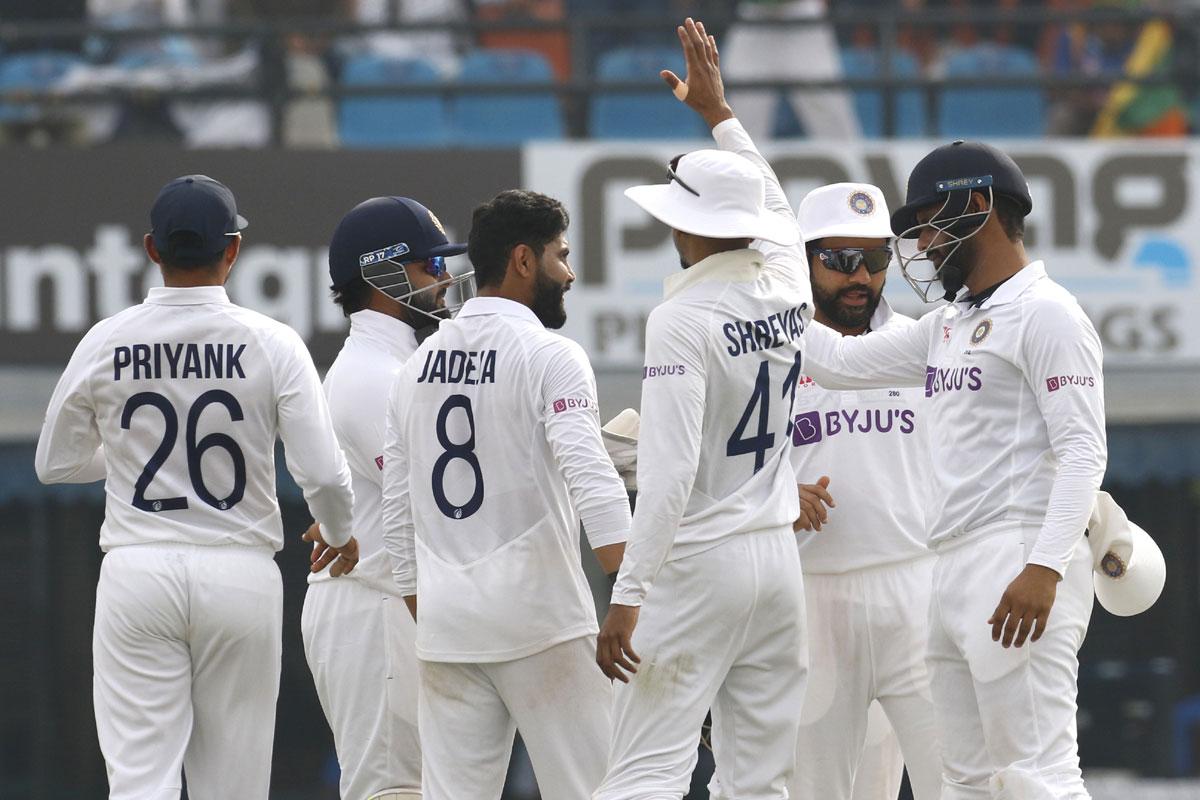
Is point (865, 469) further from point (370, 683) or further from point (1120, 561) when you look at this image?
point (370, 683)

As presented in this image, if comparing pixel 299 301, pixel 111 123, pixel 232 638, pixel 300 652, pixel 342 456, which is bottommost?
pixel 300 652

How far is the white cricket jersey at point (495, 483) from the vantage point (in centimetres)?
500

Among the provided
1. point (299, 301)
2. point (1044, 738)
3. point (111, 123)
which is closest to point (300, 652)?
point (299, 301)

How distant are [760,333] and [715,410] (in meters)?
0.24

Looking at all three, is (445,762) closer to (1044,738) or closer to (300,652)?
(1044,738)

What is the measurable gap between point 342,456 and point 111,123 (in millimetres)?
5745

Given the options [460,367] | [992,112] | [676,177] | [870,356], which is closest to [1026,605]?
[870,356]

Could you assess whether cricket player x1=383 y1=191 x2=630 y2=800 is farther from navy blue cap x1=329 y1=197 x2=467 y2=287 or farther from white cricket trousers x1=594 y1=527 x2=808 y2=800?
navy blue cap x1=329 y1=197 x2=467 y2=287

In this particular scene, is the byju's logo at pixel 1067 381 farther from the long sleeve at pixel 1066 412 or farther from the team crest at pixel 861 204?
the team crest at pixel 861 204

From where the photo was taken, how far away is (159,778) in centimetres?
502

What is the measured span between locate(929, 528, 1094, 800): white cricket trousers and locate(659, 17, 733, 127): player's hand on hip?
4.68 feet

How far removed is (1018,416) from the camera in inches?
189

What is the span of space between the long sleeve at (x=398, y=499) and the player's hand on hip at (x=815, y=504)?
1.20 m

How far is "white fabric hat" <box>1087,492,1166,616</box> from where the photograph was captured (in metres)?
4.96
